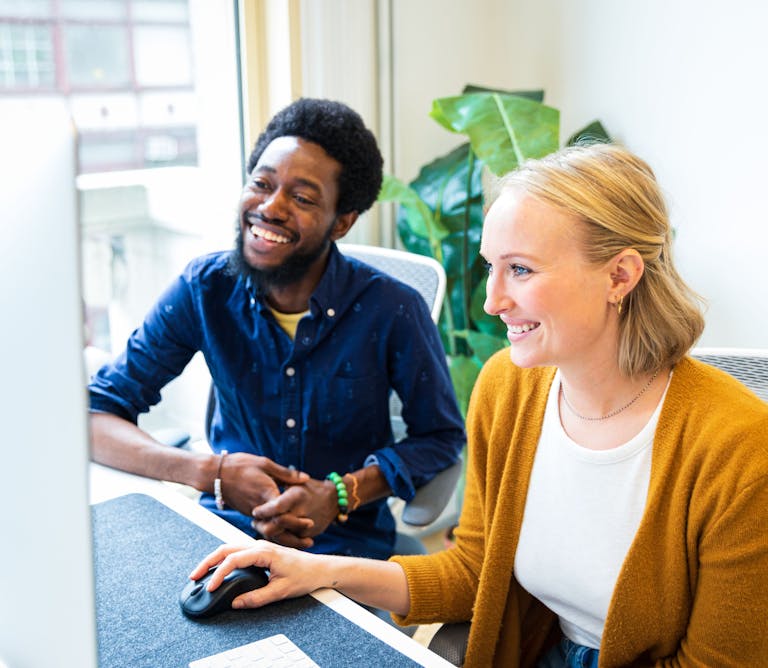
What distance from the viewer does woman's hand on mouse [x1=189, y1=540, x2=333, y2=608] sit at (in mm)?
1038

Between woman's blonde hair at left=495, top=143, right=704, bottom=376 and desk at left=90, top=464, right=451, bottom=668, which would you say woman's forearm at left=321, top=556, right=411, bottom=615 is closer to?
desk at left=90, top=464, right=451, bottom=668

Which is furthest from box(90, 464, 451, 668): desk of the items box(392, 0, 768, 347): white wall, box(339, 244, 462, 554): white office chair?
box(392, 0, 768, 347): white wall

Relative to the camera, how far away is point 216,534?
47.8 inches

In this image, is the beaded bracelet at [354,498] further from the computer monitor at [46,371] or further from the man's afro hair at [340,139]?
the computer monitor at [46,371]

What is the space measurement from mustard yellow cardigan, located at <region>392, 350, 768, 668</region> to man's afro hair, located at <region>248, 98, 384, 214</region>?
55 centimetres

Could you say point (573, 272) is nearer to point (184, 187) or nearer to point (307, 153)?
point (307, 153)

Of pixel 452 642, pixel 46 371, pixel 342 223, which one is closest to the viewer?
pixel 46 371

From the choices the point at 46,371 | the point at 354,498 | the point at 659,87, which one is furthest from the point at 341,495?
the point at 659,87

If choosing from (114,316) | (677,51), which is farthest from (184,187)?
(677,51)

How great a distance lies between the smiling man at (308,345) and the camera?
1.58 m

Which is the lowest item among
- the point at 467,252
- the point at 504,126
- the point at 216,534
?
the point at 216,534

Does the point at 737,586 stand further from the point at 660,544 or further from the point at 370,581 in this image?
the point at 370,581

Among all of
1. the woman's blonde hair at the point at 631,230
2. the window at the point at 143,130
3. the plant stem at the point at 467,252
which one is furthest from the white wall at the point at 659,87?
the woman's blonde hair at the point at 631,230

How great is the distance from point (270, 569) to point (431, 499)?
0.51m
